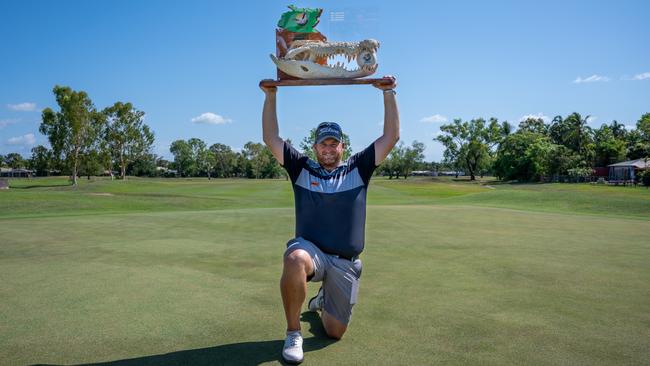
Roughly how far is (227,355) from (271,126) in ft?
7.98

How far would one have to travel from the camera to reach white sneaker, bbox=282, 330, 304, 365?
12.1ft

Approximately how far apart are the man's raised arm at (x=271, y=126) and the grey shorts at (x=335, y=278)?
104 cm

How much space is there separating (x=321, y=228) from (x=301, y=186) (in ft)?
1.63

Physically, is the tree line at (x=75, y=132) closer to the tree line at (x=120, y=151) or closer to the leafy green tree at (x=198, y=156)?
the tree line at (x=120, y=151)

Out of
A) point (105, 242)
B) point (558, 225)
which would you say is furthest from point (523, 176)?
point (105, 242)

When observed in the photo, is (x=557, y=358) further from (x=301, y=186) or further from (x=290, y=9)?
(x=290, y=9)

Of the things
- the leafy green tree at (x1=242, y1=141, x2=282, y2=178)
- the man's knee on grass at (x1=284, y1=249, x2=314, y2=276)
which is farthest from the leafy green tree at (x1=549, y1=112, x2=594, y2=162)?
the man's knee on grass at (x1=284, y1=249, x2=314, y2=276)

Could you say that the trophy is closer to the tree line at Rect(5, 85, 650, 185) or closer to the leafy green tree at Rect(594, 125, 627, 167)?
the tree line at Rect(5, 85, 650, 185)

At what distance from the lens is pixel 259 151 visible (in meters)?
144

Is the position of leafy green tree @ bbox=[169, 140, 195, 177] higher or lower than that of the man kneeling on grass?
higher

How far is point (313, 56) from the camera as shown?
552 cm

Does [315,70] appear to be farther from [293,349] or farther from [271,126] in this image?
[293,349]

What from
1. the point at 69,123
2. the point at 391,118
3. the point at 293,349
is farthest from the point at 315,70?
the point at 69,123

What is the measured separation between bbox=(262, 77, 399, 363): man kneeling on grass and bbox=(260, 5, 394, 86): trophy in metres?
0.29
